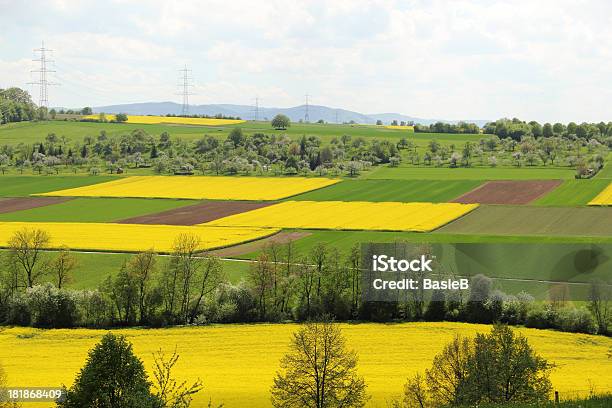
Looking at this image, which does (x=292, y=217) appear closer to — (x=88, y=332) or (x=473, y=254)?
(x=473, y=254)

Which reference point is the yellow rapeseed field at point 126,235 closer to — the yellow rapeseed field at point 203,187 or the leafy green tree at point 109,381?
the yellow rapeseed field at point 203,187

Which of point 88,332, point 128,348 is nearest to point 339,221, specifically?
point 88,332

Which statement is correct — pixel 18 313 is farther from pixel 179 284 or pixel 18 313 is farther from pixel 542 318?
pixel 542 318

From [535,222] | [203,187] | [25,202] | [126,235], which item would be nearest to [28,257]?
[126,235]

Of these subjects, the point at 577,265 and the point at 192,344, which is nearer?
the point at 192,344

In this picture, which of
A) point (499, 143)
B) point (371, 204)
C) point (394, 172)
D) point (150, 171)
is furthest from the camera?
point (499, 143)

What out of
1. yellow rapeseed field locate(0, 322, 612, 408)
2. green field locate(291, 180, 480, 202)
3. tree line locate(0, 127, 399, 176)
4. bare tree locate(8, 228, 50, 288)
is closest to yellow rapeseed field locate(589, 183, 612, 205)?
green field locate(291, 180, 480, 202)
